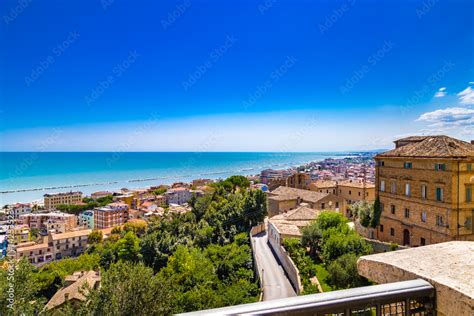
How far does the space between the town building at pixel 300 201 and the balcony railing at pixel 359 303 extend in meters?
32.4

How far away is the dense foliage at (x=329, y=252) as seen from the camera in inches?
547

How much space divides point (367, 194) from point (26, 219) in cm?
6052

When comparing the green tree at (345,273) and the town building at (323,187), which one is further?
the town building at (323,187)

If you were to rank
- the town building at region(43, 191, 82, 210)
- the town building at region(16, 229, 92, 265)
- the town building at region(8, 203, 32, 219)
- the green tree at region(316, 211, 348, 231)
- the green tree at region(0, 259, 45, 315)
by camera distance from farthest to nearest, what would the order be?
A: 1. the town building at region(43, 191, 82, 210)
2. the town building at region(8, 203, 32, 219)
3. the town building at region(16, 229, 92, 265)
4. the green tree at region(316, 211, 348, 231)
5. the green tree at region(0, 259, 45, 315)

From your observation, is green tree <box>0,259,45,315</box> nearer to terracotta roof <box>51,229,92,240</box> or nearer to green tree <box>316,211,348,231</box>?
green tree <box>316,211,348,231</box>

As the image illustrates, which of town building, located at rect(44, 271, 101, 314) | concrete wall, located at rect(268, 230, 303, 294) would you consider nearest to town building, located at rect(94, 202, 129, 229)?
town building, located at rect(44, 271, 101, 314)

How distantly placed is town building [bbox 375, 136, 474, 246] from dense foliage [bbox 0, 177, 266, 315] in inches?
360

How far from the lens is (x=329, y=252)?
55.9ft

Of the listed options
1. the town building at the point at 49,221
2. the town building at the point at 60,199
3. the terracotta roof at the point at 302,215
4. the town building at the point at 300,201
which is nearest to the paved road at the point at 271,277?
the terracotta roof at the point at 302,215

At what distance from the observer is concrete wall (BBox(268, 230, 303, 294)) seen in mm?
15789

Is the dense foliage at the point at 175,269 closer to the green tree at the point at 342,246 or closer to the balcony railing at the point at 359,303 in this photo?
the green tree at the point at 342,246

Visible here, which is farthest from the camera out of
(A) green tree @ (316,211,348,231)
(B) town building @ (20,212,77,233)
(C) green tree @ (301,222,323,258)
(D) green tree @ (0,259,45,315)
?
(B) town building @ (20,212,77,233)

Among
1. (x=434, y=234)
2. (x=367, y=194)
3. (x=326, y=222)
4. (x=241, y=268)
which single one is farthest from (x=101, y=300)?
(x=367, y=194)

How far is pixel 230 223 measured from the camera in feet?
103
